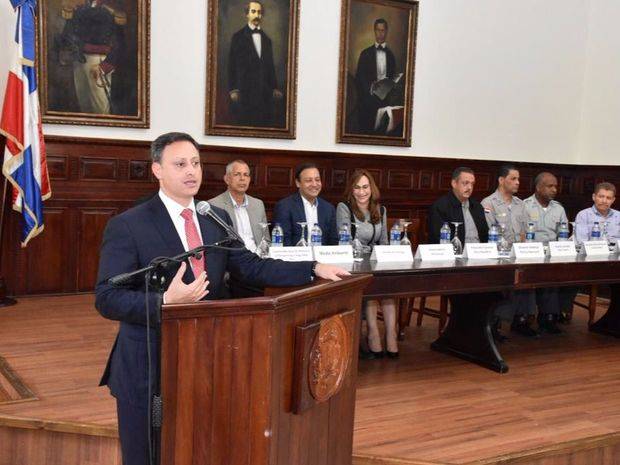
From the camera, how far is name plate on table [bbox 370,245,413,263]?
4.35 metres

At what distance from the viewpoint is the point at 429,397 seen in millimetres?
4008

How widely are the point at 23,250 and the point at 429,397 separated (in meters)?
3.77

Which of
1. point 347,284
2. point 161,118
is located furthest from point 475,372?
point 161,118

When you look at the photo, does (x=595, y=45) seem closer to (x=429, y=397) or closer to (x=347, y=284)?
(x=429, y=397)

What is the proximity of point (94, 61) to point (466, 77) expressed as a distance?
4220 mm

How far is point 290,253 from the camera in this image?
394 cm

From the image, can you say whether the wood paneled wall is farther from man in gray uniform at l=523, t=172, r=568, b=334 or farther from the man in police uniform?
man in gray uniform at l=523, t=172, r=568, b=334

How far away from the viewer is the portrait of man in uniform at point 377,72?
293 inches

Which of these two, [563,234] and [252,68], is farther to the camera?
[252,68]

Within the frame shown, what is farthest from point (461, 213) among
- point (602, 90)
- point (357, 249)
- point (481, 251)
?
point (602, 90)

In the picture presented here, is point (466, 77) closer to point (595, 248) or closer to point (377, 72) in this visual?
point (377, 72)

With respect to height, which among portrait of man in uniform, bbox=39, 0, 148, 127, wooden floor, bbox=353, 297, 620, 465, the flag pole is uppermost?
portrait of man in uniform, bbox=39, 0, 148, 127

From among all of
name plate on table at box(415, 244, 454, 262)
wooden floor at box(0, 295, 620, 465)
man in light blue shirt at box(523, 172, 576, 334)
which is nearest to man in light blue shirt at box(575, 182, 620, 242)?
man in light blue shirt at box(523, 172, 576, 334)

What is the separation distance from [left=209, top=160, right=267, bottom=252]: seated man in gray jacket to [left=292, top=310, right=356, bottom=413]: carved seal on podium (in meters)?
3.06
